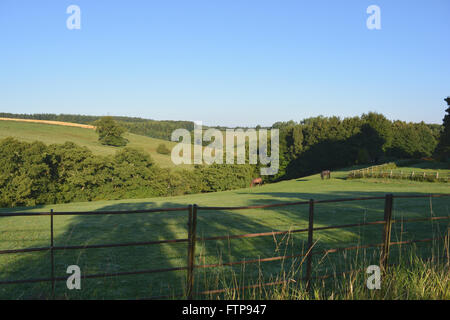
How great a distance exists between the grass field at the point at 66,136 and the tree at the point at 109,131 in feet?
6.98

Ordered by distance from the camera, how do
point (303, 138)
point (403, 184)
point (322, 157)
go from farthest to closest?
1. point (303, 138)
2. point (322, 157)
3. point (403, 184)

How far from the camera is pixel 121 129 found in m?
79.8

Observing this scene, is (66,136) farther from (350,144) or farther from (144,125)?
(350,144)

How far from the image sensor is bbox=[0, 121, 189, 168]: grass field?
222ft

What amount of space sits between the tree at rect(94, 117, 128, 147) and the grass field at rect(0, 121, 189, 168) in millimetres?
2127

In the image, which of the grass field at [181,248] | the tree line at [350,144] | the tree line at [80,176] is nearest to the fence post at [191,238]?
the grass field at [181,248]

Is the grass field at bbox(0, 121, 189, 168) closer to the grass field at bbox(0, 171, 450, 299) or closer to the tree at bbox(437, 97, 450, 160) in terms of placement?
the tree at bbox(437, 97, 450, 160)

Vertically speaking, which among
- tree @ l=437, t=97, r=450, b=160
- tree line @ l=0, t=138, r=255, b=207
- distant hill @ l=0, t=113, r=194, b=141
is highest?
distant hill @ l=0, t=113, r=194, b=141

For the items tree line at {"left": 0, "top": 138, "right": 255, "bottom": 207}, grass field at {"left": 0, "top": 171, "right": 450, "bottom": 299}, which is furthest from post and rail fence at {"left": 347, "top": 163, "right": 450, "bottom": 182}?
tree line at {"left": 0, "top": 138, "right": 255, "bottom": 207}

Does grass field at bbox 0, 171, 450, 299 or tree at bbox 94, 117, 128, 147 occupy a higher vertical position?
tree at bbox 94, 117, 128, 147

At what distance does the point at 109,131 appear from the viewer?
78188 millimetres

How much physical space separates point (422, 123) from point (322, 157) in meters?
30.2
